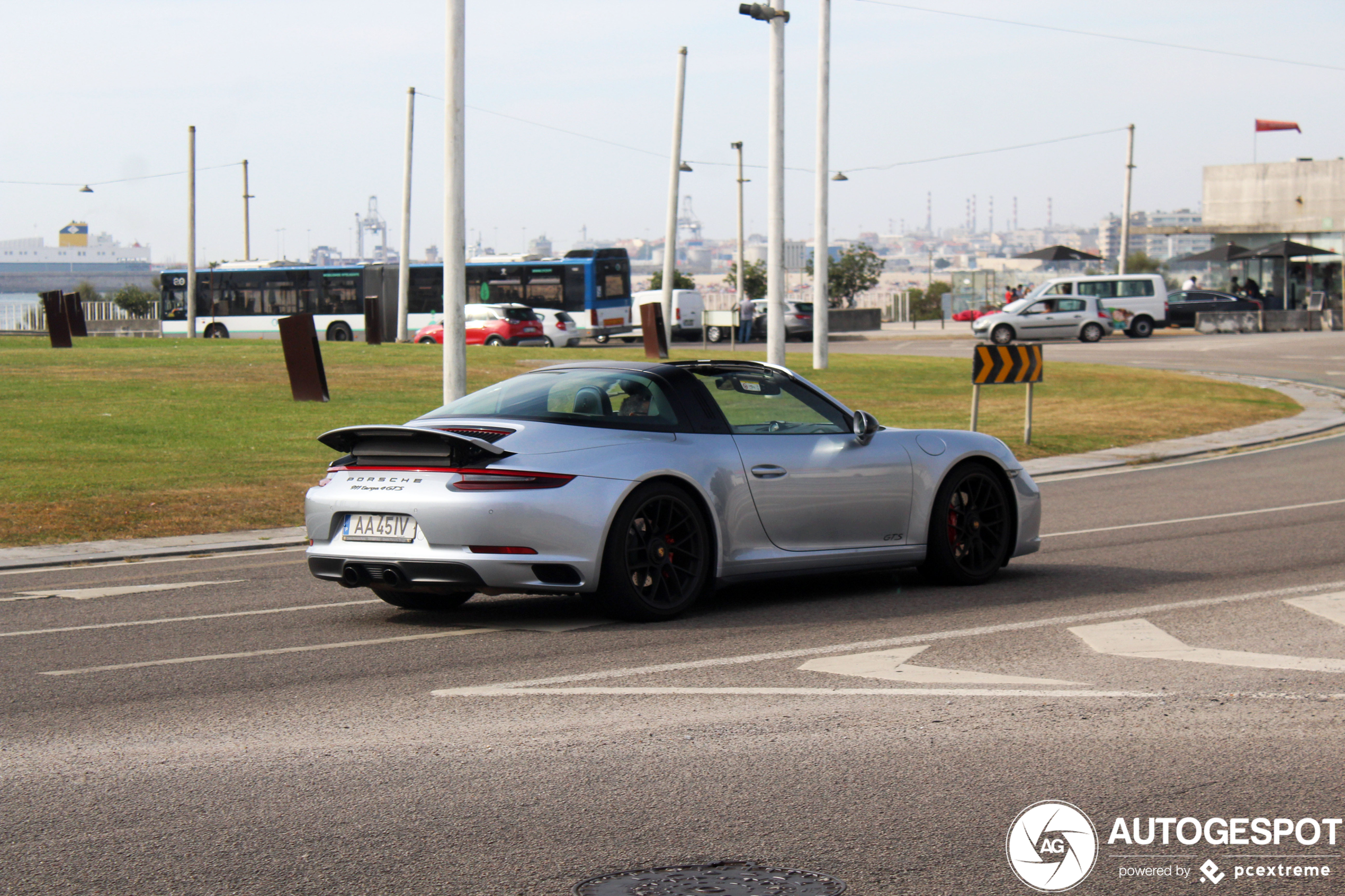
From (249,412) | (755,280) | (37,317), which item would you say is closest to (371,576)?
(249,412)

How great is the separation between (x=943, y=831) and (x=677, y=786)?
87 cm

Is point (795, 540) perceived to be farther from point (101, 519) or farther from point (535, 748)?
point (101, 519)

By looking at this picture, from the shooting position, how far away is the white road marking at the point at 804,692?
5.90 meters

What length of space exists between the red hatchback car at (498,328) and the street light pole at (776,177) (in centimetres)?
1851

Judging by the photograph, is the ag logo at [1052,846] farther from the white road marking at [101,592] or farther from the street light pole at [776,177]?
the street light pole at [776,177]

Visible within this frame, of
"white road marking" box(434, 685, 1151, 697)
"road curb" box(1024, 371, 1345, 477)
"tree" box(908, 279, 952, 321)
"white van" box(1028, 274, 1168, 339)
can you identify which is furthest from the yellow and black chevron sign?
"tree" box(908, 279, 952, 321)

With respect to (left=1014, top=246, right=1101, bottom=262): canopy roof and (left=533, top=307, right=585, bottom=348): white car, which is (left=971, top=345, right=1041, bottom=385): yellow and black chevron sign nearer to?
(left=533, top=307, right=585, bottom=348): white car

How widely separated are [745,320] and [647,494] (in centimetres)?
4215

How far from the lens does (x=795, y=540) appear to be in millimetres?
8078

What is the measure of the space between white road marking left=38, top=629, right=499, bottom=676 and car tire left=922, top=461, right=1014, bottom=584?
2709 mm

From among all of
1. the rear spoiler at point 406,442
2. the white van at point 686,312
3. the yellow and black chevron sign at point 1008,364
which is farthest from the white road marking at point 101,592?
the white van at point 686,312

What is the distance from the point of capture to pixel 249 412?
19.4 meters

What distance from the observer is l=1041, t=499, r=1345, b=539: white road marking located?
1151 cm

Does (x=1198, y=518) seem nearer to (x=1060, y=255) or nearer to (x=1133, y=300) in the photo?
(x=1133, y=300)
